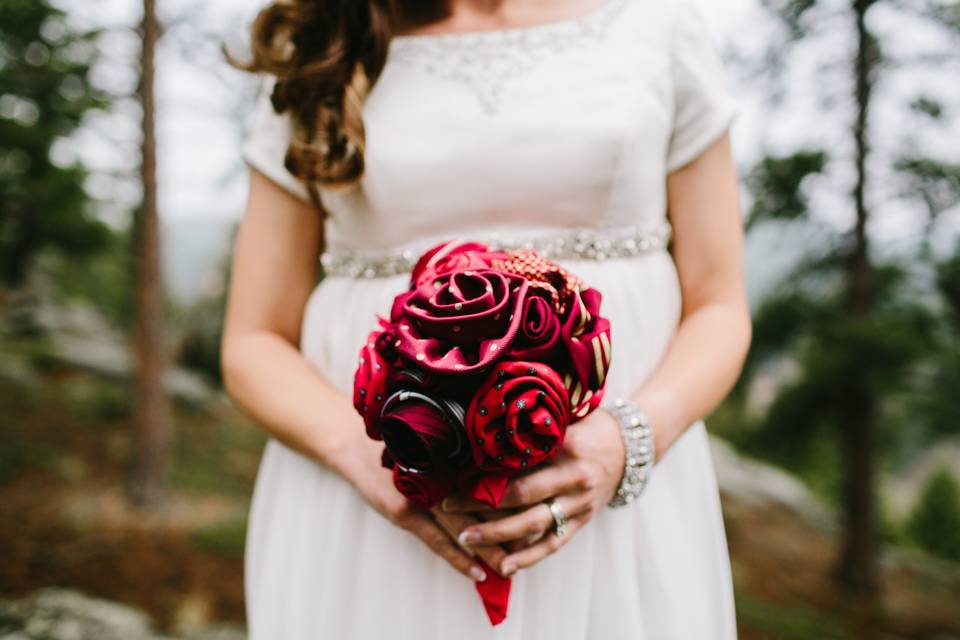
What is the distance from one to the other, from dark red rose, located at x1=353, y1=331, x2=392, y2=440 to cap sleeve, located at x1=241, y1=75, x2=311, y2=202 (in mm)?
592

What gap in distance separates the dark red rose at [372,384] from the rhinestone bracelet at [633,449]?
1.36ft

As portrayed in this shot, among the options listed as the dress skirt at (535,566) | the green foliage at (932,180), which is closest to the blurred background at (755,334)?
the green foliage at (932,180)

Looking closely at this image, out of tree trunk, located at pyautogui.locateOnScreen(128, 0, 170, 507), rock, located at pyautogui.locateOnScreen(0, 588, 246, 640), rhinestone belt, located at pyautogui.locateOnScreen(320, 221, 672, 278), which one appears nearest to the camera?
rhinestone belt, located at pyautogui.locateOnScreen(320, 221, 672, 278)

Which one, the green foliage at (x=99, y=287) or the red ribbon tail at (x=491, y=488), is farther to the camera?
the green foliage at (x=99, y=287)

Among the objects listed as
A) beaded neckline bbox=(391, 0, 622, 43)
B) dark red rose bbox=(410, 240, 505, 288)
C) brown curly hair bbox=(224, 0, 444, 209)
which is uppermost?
beaded neckline bbox=(391, 0, 622, 43)

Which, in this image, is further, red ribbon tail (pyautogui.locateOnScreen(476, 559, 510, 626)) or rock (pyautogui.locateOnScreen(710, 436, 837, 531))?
rock (pyautogui.locateOnScreen(710, 436, 837, 531))

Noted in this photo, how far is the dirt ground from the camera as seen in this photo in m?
5.89

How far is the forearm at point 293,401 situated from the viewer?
4.01 feet

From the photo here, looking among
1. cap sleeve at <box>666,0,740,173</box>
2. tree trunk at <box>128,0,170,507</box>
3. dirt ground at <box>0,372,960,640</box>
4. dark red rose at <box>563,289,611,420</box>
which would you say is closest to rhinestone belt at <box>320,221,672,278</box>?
cap sleeve at <box>666,0,740,173</box>

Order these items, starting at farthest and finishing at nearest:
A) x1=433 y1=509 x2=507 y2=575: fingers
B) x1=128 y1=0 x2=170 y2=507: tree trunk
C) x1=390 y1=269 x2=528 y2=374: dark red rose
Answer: x1=128 y1=0 x2=170 y2=507: tree trunk
x1=433 y1=509 x2=507 y2=575: fingers
x1=390 y1=269 x2=528 y2=374: dark red rose

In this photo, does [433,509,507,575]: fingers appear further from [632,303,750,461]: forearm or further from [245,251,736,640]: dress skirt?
[632,303,750,461]: forearm

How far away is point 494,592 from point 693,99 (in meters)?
0.99

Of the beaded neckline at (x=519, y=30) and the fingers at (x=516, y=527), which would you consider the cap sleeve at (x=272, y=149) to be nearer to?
the beaded neckline at (x=519, y=30)

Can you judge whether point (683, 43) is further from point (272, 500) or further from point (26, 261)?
point (26, 261)
